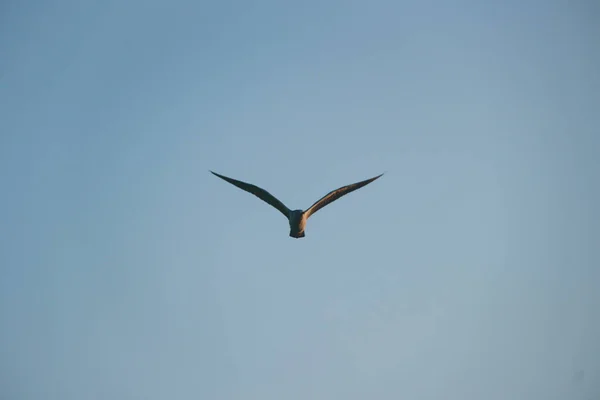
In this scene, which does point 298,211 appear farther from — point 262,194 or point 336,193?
point 262,194

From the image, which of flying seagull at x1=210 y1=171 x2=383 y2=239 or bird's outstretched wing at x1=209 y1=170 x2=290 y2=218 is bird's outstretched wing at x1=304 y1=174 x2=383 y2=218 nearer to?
flying seagull at x1=210 y1=171 x2=383 y2=239

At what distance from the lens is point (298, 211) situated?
28703 mm

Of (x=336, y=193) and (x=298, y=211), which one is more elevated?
(x=336, y=193)

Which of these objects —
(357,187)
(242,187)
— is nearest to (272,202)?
(242,187)

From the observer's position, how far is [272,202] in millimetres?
30203

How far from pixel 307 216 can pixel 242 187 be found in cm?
337

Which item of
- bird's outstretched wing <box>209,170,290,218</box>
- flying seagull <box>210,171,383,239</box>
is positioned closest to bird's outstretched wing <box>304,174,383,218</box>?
flying seagull <box>210,171,383,239</box>

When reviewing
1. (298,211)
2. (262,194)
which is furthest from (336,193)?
(262,194)

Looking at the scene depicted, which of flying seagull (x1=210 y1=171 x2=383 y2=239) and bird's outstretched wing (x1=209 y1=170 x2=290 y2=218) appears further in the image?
bird's outstretched wing (x1=209 y1=170 x2=290 y2=218)

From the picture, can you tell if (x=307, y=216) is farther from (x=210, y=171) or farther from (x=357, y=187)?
(x=210, y=171)

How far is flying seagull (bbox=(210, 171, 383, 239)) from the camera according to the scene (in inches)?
1133

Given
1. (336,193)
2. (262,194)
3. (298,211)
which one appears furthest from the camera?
(262,194)

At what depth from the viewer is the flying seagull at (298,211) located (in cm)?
2878

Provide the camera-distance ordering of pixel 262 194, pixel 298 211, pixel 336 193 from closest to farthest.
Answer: pixel 298 211 < pixel 336 193 < pixel 262 194
